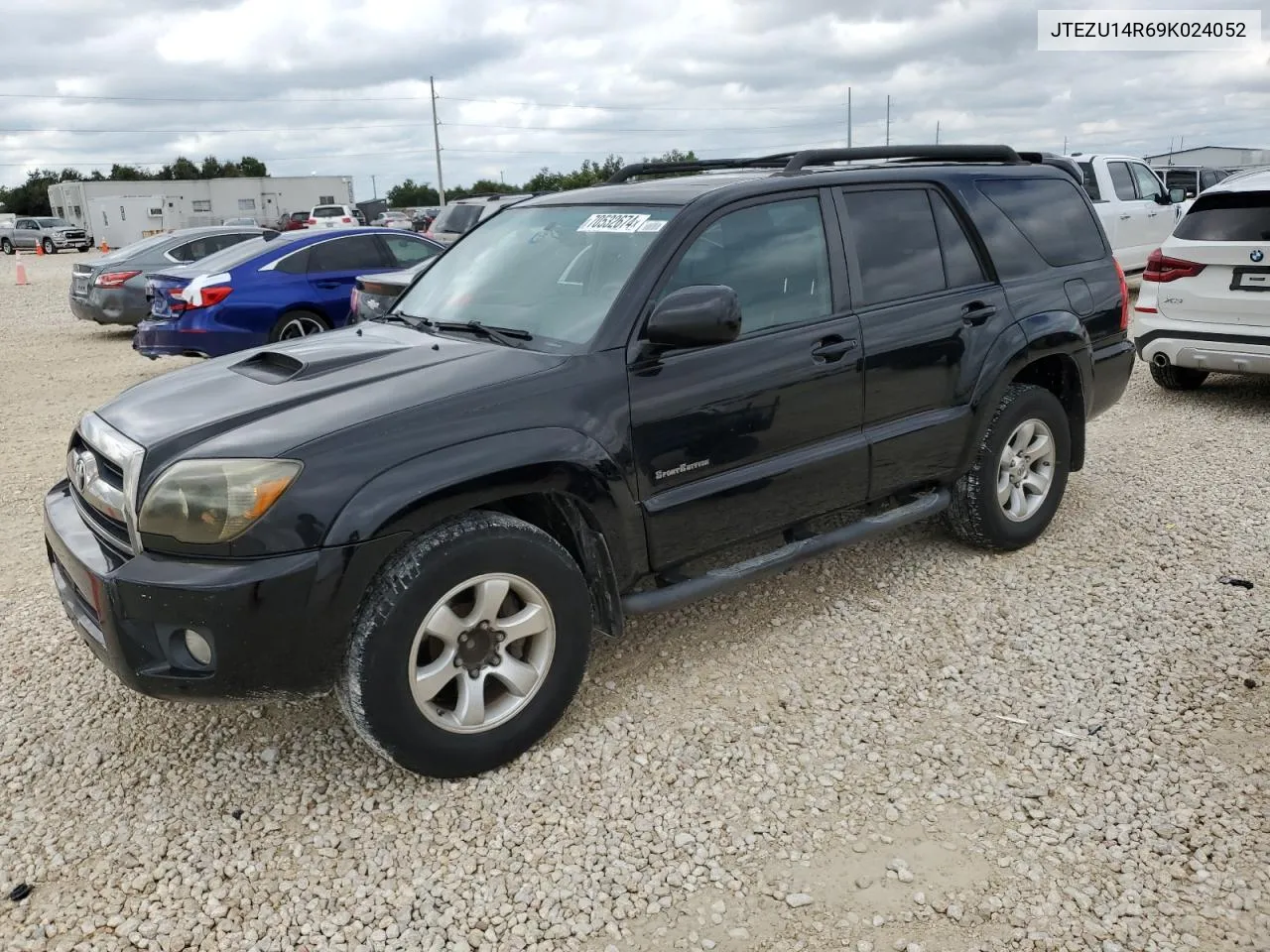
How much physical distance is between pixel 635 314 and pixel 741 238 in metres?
0.62

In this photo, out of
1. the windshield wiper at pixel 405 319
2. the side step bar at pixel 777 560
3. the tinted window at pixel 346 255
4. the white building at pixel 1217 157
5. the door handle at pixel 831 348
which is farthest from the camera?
the white building at pixel 1217 157

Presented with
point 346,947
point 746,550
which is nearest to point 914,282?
point 746,550

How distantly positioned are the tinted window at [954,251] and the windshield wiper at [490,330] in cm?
197

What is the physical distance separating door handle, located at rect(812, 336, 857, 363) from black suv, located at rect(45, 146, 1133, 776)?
0.02 meters

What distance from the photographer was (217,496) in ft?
9.07

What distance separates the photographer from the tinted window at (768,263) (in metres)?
3.66

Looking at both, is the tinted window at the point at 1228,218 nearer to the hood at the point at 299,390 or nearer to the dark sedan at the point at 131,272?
the hood at the point at 299,390

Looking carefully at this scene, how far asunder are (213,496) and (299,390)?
547 mm

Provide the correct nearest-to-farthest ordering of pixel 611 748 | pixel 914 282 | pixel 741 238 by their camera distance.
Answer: pixel 611 748 → pixel 741 238 → pixel 914 282

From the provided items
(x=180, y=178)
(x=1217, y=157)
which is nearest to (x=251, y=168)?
(x=180, y=178)

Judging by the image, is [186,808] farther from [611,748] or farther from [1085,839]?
[1085,839]

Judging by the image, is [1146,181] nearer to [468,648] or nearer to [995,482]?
[995,482]

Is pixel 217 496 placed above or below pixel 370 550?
above

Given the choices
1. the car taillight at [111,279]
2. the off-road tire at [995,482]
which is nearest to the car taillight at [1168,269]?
the off-road tire at [995,482]
